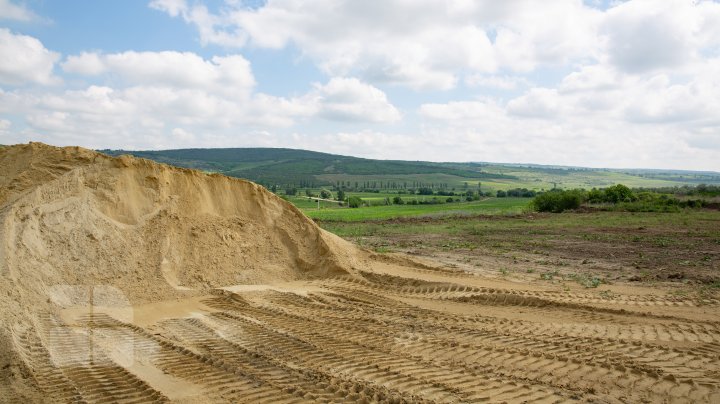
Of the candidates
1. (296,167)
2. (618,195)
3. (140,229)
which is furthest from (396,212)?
(296,167)

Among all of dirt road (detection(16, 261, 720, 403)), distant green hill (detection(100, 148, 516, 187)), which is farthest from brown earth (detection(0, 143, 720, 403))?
distant green hill (detection(100, 148, 516, 187))

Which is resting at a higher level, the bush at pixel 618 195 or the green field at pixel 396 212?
the bush at pixel 618 195

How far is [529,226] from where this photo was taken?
29797 mm

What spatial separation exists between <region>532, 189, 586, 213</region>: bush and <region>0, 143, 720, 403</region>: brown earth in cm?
2851

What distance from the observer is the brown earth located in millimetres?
6230

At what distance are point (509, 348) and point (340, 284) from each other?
614 cm

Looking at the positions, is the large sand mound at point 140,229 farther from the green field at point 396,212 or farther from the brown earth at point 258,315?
the green field at point 396,212

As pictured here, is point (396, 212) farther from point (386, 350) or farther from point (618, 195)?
point (386, 350)

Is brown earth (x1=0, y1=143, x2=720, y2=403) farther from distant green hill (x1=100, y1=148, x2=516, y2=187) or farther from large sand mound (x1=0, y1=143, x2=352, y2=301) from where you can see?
distant green hill (x1=100, y1=148, x2=516, y2=187)

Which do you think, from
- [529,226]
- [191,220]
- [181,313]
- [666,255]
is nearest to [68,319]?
[181,313]

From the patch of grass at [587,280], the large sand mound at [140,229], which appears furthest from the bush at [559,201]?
the large sand mound at [140,229]

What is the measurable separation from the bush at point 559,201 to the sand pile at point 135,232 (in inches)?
1206

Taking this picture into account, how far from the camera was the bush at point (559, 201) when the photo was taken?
40.7 metres

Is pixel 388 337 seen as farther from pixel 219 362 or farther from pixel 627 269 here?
pixel 627 269
